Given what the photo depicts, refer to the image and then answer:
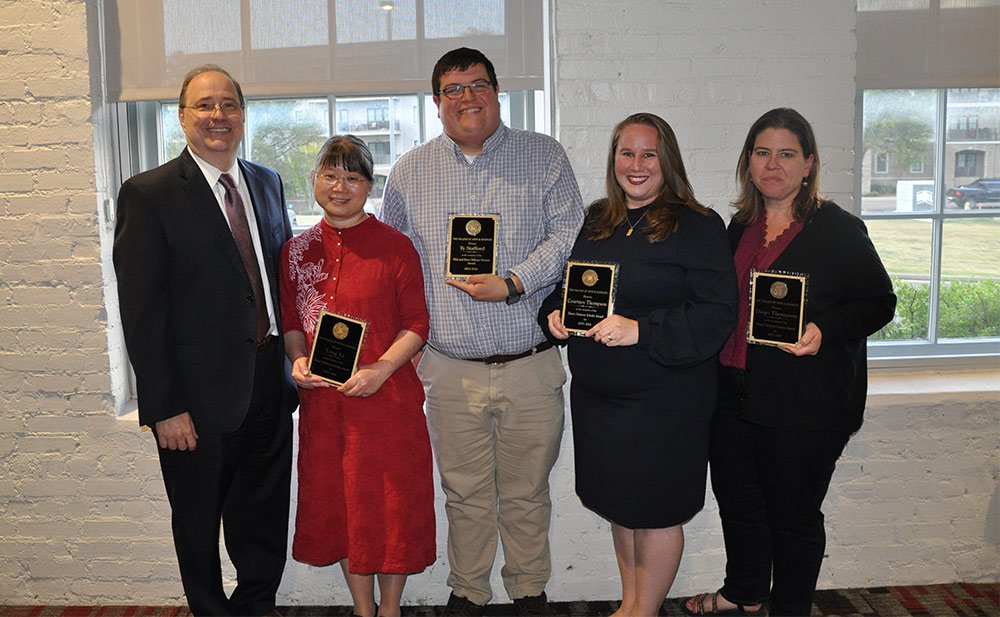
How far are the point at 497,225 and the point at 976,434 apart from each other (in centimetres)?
212

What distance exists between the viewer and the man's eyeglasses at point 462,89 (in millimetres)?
→ 2599

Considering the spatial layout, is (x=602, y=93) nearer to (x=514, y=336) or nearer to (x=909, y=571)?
(x=514, y=336)

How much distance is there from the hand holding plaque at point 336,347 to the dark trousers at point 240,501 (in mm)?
250

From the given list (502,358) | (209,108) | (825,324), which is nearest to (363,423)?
(502,358)

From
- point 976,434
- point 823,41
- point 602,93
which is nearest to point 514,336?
point 602,93

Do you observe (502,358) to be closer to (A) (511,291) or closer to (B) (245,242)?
(A) (511,291)

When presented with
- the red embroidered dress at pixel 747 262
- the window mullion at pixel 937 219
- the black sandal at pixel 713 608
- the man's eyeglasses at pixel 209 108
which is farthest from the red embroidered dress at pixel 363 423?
the window mullion at pixel 937 219

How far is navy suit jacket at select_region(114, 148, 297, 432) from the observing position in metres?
2.36

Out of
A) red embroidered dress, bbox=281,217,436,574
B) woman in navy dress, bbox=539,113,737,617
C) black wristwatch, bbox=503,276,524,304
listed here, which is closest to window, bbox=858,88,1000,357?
woman in navy dress, bbox=539,113,737,617

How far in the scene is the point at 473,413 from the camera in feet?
8.83

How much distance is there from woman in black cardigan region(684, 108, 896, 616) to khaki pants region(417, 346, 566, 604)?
596 mm

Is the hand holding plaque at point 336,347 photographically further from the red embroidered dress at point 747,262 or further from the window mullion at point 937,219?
the window mullion at point 937,219

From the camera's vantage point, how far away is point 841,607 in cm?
305

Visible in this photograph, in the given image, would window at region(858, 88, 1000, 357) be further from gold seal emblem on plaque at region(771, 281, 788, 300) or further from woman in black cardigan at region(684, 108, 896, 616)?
gold seal emblem on plaque at region(771, 281, 788, 300)
